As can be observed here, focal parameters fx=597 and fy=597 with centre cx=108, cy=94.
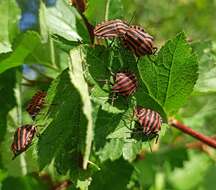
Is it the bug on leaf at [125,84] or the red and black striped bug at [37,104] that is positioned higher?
the bug on leaf at [125,84]

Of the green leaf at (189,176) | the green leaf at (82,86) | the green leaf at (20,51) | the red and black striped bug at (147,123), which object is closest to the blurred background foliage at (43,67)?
the green leaf at (20,51)

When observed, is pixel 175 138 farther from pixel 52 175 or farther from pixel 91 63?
pixel 91 63

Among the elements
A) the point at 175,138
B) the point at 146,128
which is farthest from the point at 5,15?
the point at 175,138

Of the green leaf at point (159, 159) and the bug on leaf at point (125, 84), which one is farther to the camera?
the green leaf at point (159, 159)

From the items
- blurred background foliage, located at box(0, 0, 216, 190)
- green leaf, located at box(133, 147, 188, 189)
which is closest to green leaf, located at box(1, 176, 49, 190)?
blurred background foliage, located at box(0, 0, 216, 190)

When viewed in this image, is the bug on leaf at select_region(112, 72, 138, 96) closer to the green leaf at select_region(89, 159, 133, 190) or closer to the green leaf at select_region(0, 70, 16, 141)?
the green leaf at select_region(89, 159, 133, 190)

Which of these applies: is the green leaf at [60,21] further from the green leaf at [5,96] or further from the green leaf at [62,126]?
the green leaf at [62,126]

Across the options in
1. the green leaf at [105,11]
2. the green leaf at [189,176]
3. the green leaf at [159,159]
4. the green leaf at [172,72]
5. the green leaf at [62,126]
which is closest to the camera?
the green leaf at [62,126]
